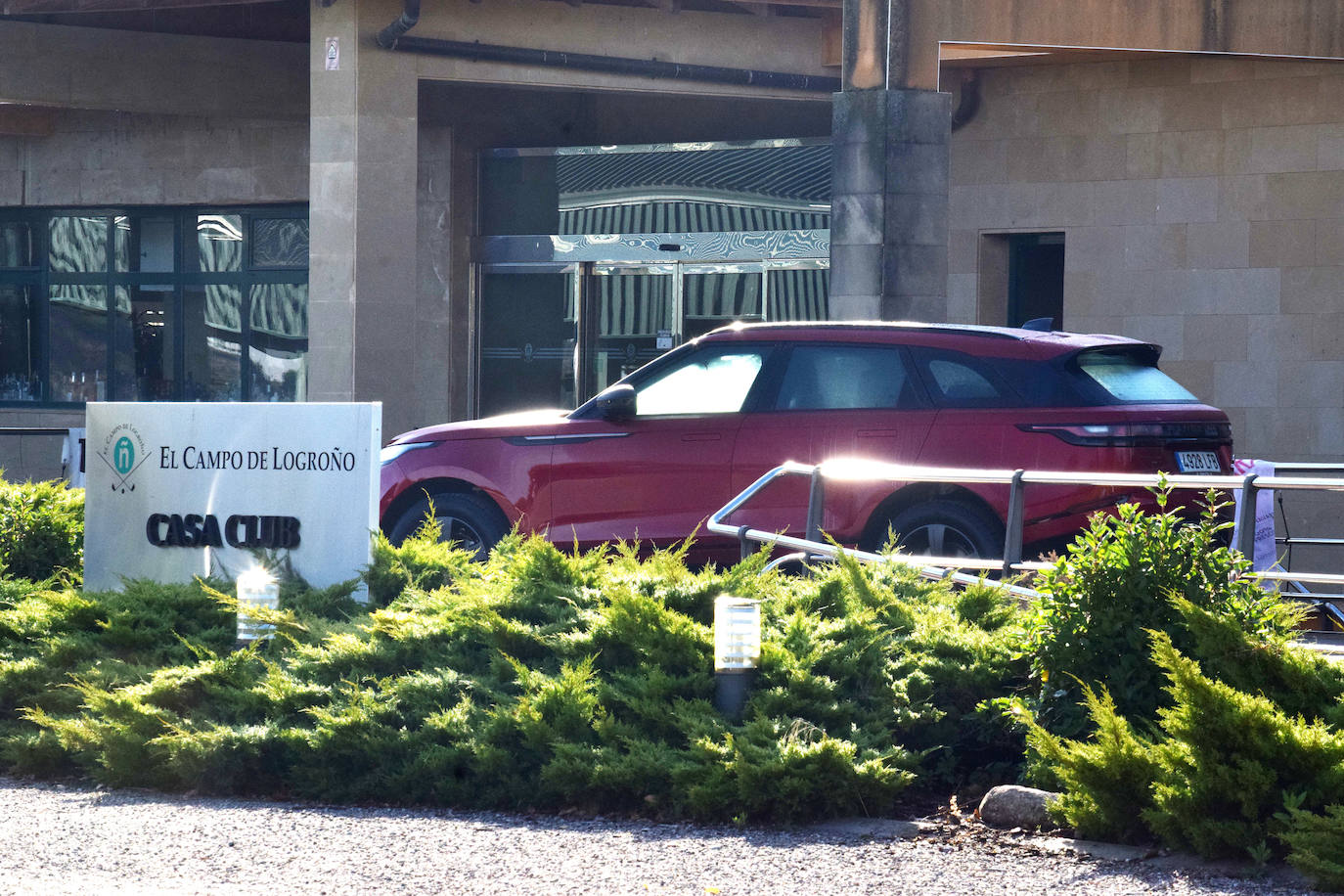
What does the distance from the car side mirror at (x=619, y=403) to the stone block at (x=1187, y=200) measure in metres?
8.92

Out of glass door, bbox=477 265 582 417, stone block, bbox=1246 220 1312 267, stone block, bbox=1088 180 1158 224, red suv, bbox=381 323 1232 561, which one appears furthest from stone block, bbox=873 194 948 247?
glass door, bbox=477 265 582 417

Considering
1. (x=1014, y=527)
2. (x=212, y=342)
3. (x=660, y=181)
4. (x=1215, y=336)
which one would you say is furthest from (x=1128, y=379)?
(x=212, y=342)

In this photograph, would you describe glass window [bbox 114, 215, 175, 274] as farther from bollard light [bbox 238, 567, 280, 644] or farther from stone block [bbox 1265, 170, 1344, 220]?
bollard light [bbox 238, 567, 280, 644]

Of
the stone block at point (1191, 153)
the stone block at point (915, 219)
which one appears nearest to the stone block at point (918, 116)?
the stone block at point (915, 219)

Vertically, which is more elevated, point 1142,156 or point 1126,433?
point 1142,156

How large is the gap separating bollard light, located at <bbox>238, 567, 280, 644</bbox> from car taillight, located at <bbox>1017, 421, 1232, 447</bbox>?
408 centimetres

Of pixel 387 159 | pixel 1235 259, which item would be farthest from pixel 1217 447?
pixel 387 159

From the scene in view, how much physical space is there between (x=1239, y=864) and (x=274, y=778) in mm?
3683

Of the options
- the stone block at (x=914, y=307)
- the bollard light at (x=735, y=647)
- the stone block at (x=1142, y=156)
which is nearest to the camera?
the bollard light at (x=735, y=647)

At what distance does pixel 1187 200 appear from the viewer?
678 inches

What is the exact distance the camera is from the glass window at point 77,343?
78.4 ft

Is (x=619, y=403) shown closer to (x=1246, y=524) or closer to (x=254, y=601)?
(x=254, y=601)

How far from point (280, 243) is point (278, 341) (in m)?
1.29

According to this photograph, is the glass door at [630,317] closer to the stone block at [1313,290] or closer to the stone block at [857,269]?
the stone block at [857,269]
